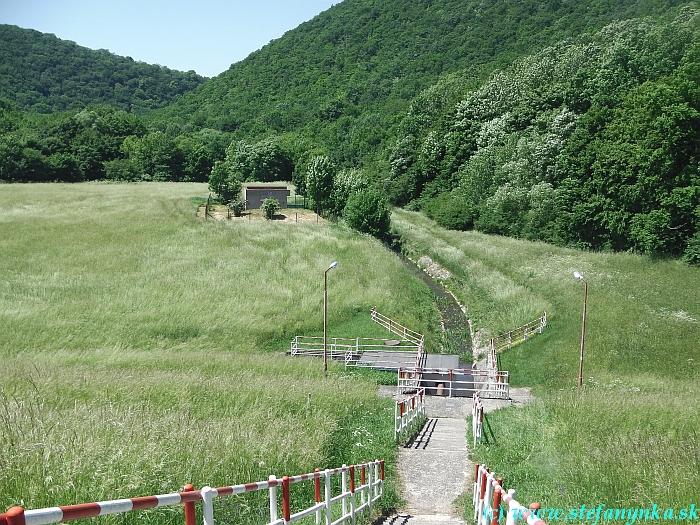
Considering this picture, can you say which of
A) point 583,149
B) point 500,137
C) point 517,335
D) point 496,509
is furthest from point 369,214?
point 496,509

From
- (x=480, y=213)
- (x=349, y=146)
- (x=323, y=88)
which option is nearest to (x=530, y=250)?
(x=480, y=213)

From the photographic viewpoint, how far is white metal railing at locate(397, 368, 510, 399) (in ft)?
84.0

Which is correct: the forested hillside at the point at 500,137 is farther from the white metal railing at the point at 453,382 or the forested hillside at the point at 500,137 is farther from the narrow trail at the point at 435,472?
the narrow trail at the point at 435,472

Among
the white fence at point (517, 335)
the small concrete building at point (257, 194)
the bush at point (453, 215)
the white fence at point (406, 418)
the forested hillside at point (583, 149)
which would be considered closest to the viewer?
the white fence at point (406, 418)

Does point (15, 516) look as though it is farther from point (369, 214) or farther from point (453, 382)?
point (369, 214)

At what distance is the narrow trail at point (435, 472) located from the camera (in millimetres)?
11102

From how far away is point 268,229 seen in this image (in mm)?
59719

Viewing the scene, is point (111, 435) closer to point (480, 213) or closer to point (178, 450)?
point (178, 450)

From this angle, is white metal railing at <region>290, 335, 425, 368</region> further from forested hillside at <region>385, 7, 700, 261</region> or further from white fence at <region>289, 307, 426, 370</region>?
forested hillside at <region>385, 7, 700, 261</region>

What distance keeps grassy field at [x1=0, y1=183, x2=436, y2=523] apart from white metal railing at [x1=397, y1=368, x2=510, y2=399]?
276 cm

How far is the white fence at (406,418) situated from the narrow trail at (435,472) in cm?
33

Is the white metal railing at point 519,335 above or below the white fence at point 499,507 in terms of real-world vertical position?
below

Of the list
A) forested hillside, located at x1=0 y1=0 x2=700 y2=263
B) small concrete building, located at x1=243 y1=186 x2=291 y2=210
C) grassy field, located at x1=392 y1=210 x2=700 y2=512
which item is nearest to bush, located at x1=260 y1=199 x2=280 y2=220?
small concrete building, located at x1=243 y1=186 x2=291 y2=210

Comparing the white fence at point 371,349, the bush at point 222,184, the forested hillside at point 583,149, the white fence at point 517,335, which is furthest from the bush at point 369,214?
the white fence at point 517,335
